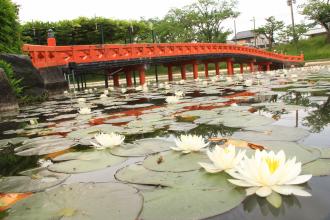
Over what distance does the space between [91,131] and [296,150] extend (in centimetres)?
227

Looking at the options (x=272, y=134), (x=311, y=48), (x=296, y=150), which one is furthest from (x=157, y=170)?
(x=311, y=48)

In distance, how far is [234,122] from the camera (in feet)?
11.1

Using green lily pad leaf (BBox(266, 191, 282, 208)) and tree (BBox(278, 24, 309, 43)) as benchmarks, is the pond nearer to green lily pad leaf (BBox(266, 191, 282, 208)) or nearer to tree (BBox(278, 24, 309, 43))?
green lily pad leaf (BBox(266, 191, 282, 208))

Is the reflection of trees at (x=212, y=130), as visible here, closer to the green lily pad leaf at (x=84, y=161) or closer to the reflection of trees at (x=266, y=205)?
the green lily pad leaf at (x=84, y=161)

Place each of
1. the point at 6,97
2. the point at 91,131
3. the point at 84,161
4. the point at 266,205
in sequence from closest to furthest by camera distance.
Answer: the point at 266,205, the point at 84,161, the point at 91,131, the point at 6,97

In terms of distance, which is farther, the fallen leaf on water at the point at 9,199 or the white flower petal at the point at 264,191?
the fallen leaf on water at the point at 9,199

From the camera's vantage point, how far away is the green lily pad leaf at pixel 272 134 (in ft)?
8.39

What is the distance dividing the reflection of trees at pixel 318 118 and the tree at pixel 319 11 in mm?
49627

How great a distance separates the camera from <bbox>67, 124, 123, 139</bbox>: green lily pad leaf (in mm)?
3506

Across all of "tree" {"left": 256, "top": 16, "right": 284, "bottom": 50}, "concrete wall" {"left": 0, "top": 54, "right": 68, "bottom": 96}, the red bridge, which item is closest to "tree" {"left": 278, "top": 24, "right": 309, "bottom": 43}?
"tree" {"left": 256, "top": 16, "right": 284, "bottom": 50}

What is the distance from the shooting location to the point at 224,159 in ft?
5.82

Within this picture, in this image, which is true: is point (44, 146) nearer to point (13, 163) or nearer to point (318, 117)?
point (13, 163)

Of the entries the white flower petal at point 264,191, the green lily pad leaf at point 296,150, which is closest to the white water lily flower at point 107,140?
the green lily pad leaf at point 296,150

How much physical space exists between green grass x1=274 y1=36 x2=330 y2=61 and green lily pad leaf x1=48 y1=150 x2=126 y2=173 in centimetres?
4567
